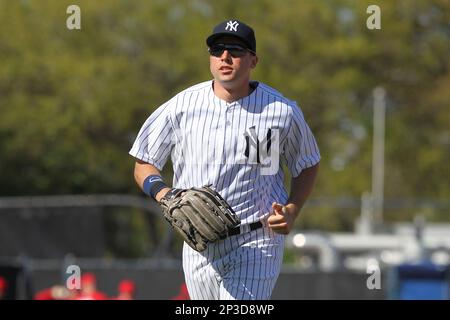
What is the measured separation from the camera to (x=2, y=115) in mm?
39469

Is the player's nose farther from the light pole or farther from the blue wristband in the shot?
the light pole

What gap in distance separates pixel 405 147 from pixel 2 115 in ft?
39.7

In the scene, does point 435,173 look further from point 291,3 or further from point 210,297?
point 210,297

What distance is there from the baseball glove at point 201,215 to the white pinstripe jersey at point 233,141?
0.15 m

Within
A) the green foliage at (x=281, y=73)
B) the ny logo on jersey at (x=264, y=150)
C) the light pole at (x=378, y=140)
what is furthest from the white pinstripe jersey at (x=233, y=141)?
the green foliage at (x=281, y=73)

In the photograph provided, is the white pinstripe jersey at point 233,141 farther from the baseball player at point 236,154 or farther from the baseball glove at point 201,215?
the baseball glove at point 201,215

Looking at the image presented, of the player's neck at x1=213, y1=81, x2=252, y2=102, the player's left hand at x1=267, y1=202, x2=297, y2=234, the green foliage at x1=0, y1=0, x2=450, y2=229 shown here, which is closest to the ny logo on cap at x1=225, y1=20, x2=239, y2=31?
the player's neck at x1=213, y1=81, x2=252, y2=102

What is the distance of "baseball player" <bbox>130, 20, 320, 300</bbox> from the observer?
285 inches

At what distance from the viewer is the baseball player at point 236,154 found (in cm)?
724

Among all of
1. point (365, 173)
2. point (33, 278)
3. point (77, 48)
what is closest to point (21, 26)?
point (77, 48)

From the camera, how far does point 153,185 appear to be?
7.48 meters

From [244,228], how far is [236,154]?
0.40 metres

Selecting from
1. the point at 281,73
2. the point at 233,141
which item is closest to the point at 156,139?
the point at 233,141

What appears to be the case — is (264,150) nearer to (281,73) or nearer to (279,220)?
(279,220)
